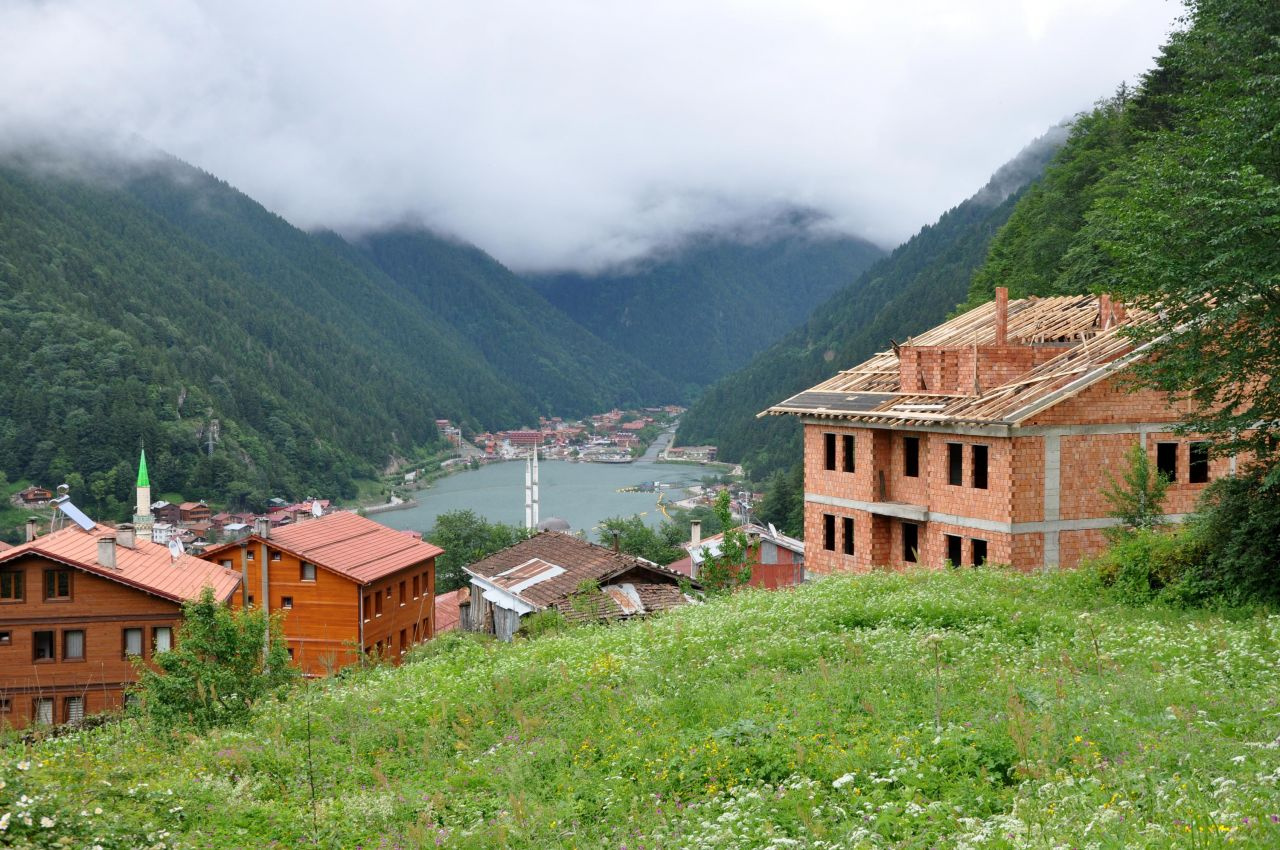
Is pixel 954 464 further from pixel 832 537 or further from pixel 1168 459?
pixel 832 537

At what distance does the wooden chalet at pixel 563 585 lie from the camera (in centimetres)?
3497

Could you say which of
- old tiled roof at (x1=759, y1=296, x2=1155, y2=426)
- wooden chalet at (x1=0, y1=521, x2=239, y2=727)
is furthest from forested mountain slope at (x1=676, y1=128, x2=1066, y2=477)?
wooden chalet at (x1=0, y1=521, x2=239, y2=727)

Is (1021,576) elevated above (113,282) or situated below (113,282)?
below

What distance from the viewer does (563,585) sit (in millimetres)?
39812

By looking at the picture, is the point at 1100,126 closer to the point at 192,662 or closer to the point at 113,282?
the point at 192,662

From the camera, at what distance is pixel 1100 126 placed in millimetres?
60469

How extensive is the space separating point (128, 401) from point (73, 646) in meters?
116

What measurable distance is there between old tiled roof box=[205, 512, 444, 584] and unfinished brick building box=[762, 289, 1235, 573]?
2114 centimetres

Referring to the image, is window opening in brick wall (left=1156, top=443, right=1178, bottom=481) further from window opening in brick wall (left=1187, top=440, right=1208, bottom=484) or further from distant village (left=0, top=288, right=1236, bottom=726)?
window opening in brick wall (left=1187, top=440, right=1208, bottom=484)

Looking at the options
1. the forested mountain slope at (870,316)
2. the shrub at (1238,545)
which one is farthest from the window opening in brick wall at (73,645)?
the forested mountain slope at (870,316)

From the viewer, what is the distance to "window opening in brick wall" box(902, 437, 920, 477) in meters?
30.7

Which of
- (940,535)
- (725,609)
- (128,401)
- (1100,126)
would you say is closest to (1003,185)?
(1100,126)

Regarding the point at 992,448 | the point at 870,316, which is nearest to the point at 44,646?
the point at 992,448

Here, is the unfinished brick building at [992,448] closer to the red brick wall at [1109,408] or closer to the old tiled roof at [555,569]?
the red brick wall at [1109,408]
